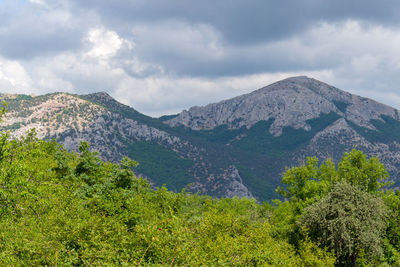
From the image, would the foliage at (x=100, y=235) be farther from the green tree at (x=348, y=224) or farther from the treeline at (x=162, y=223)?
the green tree at (x=348, y=224)

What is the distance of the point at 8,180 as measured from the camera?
661 inches

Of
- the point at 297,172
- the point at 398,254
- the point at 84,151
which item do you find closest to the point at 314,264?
the point at 398,254

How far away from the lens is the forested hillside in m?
12.9

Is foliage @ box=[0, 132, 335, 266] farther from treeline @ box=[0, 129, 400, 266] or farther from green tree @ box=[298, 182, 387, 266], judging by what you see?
green tree @ box=[298, 182, 387, 266]

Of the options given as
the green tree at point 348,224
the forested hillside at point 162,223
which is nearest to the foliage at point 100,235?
the forested hillside at point 162,223

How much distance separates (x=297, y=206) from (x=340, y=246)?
445 inches

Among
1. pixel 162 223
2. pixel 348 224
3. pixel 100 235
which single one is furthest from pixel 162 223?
pixel 348 224

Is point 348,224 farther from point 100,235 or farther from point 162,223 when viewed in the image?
point 100,235

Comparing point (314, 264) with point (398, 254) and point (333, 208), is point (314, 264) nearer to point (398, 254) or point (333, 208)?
point (333, 208)

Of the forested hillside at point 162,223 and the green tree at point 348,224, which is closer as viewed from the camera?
the forested hillside at point 162,223

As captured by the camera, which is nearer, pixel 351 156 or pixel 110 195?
pixel 110 195

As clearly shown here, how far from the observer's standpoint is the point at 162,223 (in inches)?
670

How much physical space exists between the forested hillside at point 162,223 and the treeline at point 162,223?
0.08 meters

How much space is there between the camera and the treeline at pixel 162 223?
12875 mm
